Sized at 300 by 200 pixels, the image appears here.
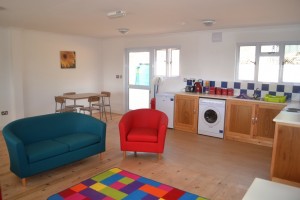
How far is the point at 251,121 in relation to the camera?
4.77m

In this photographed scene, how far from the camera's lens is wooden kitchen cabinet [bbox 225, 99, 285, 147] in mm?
4566

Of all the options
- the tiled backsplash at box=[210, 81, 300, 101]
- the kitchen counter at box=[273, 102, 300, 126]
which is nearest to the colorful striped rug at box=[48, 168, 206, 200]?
the kitchen counter at box=[273, 102, 300, 126]

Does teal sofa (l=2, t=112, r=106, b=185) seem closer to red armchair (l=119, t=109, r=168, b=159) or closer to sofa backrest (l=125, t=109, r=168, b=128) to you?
red armchair (l=119, t=109, r=168, b=159)

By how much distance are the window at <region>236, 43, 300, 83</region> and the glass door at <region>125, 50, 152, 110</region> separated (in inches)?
98.1

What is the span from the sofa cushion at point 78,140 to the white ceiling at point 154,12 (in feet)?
6.23

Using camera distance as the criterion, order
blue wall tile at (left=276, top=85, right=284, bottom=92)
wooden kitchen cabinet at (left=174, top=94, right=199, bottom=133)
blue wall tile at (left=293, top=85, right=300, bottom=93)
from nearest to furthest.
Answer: blue wall tile at (left=293, top=85, right=300, bottom=93)
blue wall tile at (left=276, top=85, right=284, bottom=92)
wooden kitchen cabinet at (left=174, top=94, right=199, bottom=133)

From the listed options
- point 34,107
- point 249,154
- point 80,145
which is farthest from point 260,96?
point 34,107

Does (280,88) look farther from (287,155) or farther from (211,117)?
(287,155)

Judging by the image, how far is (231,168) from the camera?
3.72 metres

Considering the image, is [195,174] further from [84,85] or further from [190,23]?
[84,85]

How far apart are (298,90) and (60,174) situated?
14.7 ft

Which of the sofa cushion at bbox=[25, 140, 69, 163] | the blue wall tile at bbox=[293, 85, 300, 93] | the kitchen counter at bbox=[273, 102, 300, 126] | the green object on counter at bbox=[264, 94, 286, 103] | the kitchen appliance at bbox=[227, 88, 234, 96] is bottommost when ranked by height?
the sofa cushion at bbox=[25, 140, 69, 163]

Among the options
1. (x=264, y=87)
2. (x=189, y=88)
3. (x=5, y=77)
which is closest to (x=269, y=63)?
(x=264, y=87)

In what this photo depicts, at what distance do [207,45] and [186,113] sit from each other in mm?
1657
